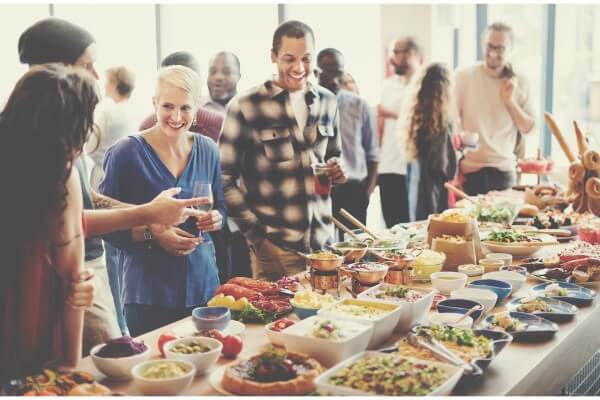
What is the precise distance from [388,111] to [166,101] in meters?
3.76

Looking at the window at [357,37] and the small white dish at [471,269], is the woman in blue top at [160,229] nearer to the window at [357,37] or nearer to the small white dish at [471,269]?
the small white dish at [471,269]

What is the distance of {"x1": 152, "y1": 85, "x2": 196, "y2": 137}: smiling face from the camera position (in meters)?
2.89

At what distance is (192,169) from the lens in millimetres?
3010

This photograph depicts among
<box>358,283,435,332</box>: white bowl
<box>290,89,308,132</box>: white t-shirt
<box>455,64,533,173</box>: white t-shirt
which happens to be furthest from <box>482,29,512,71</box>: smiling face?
<box>358,283,435,332</box>: white bowl

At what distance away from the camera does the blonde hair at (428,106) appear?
5289 millimetres

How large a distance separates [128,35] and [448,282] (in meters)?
4.56

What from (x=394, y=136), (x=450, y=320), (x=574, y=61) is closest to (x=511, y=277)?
(x=450, y=320)

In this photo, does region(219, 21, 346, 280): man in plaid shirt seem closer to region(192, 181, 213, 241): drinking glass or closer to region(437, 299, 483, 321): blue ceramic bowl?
region(192, 181, 213, 241): drinking glass

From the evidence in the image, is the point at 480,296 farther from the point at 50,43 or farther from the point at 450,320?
the point at 50,43

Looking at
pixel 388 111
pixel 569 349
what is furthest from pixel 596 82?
pixel 569 349

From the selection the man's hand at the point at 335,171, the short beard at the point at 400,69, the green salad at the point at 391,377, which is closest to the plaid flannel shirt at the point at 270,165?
the man's hand at the point at 335,171

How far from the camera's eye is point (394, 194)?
6.43 m

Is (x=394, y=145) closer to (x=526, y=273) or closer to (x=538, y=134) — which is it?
(x=538, y=134)

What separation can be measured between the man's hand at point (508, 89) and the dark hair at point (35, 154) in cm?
418
